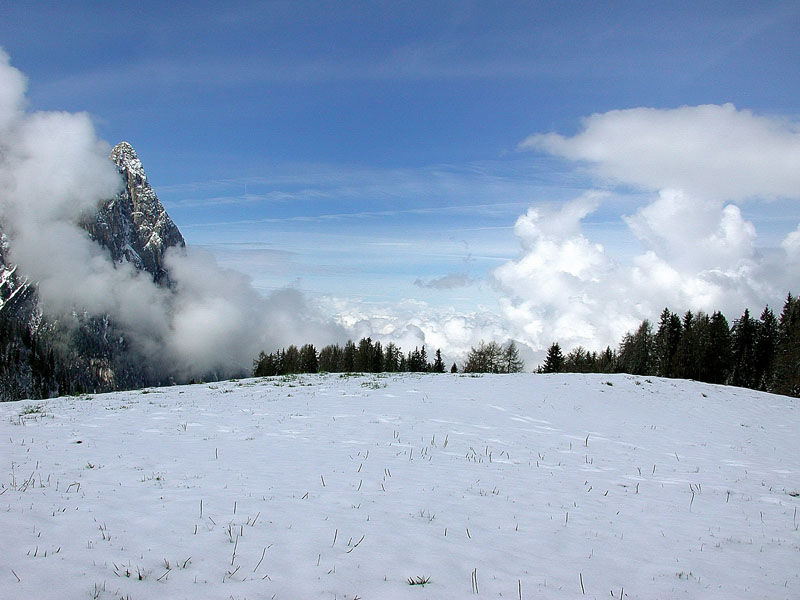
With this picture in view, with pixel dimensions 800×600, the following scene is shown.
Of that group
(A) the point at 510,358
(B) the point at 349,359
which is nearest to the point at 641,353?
(A) the point at 510,358

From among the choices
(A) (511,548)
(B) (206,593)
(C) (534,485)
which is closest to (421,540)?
(A) (511,548)

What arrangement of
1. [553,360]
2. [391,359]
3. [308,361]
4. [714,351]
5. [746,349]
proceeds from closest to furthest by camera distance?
1. [714,351]
2. [746,349]
3. [553,360]
4. [391,359]
5. [308,361]

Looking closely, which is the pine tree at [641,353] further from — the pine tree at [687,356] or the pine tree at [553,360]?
the pine tree at [553,360]

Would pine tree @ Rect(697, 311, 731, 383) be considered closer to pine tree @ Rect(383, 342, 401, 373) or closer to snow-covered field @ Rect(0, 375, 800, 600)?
snow-covered field @ Rect(0, 375, 800, 600)

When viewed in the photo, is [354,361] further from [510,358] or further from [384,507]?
[384,507]

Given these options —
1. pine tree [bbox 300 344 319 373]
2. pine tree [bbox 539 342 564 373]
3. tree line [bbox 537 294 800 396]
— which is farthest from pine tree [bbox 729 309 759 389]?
pine tree [bbox 300 344 319 373]

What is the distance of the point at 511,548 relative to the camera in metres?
5.77

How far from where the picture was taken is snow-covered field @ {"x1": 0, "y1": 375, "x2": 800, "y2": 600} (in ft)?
15.7

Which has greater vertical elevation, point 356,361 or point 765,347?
point 765,347

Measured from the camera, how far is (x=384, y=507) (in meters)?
7.08

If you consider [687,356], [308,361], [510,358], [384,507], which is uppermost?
[687,356]

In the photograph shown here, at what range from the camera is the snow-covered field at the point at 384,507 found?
4.78 m

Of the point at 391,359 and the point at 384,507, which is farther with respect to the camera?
the point at 391,359

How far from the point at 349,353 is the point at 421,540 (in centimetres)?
10004
